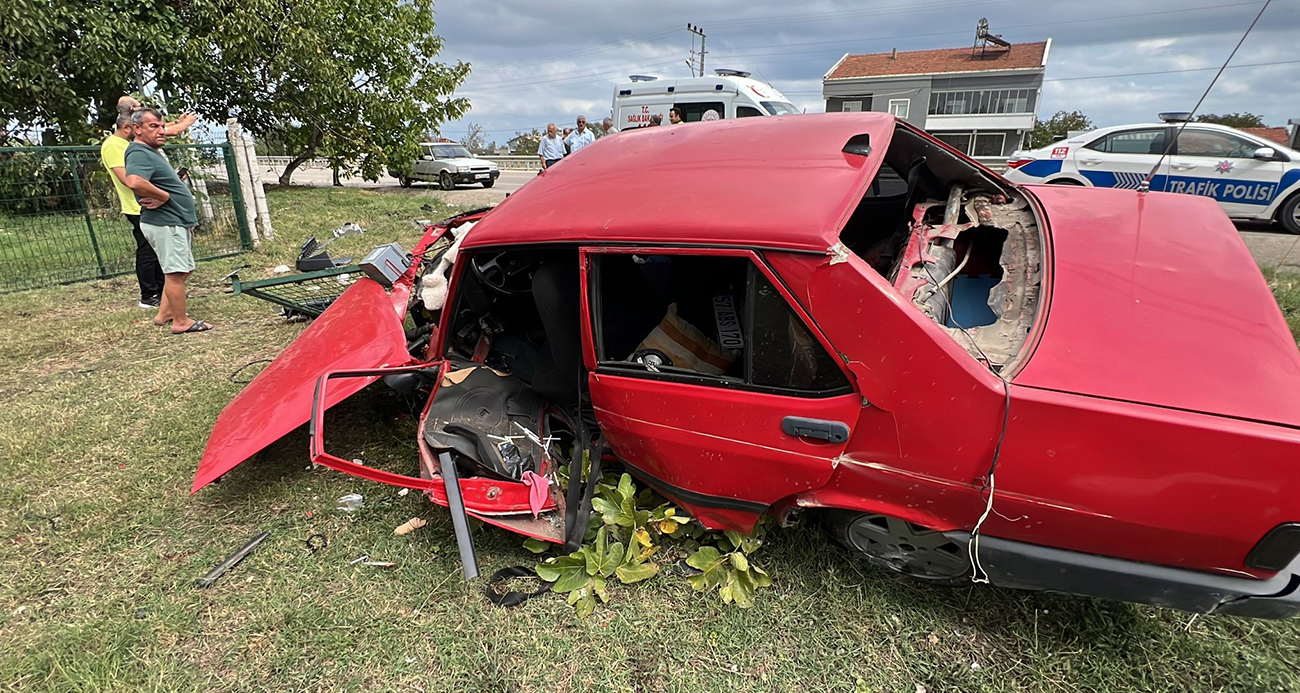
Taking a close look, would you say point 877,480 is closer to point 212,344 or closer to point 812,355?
point 812,355

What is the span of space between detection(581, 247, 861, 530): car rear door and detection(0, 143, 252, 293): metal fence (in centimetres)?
677

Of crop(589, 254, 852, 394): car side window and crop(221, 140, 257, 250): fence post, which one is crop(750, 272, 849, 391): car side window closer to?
crop(589, 254, 852, 394): car side window

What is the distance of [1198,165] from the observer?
295 inches

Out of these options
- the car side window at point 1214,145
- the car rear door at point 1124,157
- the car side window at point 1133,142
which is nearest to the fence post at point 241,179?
the car rear door at point 1124,157

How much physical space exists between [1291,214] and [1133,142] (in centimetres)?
183

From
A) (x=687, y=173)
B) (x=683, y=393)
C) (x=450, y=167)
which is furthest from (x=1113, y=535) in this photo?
(x=450, y=167)

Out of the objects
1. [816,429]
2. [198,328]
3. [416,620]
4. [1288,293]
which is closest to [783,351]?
[816,429]

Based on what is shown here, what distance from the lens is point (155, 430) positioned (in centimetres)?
347

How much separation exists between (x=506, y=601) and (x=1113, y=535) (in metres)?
1.89

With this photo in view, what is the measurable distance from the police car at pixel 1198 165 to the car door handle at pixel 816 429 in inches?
290

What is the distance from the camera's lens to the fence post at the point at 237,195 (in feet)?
25.2

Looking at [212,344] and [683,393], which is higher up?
[683,393]

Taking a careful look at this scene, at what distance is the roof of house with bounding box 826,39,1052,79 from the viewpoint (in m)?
37.7

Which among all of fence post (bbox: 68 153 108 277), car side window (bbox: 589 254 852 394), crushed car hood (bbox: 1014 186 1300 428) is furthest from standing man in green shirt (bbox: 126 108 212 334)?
crushed car hood (bbox: 1014 186 1300 428)
